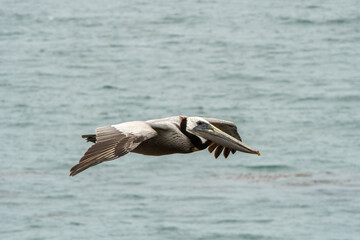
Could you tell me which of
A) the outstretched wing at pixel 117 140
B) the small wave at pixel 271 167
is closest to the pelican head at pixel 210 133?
the outstretched wing at pixel 117 140

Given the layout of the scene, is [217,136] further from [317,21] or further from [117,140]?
[317,21]

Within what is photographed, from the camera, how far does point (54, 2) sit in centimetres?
6612

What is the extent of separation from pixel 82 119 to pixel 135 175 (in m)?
8.73

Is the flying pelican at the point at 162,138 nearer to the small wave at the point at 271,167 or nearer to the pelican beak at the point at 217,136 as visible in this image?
the pelican beak at the point at 217,136

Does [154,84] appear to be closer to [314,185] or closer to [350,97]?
[350,97]

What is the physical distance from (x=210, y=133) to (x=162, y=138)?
28.1 inches

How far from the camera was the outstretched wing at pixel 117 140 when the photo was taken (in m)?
11.3

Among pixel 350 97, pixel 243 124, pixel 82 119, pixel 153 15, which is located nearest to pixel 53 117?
pixel 82 119

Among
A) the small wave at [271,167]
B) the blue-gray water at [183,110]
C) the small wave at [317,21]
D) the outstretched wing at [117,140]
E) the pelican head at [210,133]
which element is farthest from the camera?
the small wave at [317,21]

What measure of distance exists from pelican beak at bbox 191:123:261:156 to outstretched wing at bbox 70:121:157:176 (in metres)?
0.85

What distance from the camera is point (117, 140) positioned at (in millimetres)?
11883

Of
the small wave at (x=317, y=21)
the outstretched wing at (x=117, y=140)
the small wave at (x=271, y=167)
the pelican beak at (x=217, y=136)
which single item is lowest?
the small wave at (x=271, y=167)

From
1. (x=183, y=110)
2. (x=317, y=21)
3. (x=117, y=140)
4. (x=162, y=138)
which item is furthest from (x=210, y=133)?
(x=317, y=21)

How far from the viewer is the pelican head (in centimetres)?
1292
